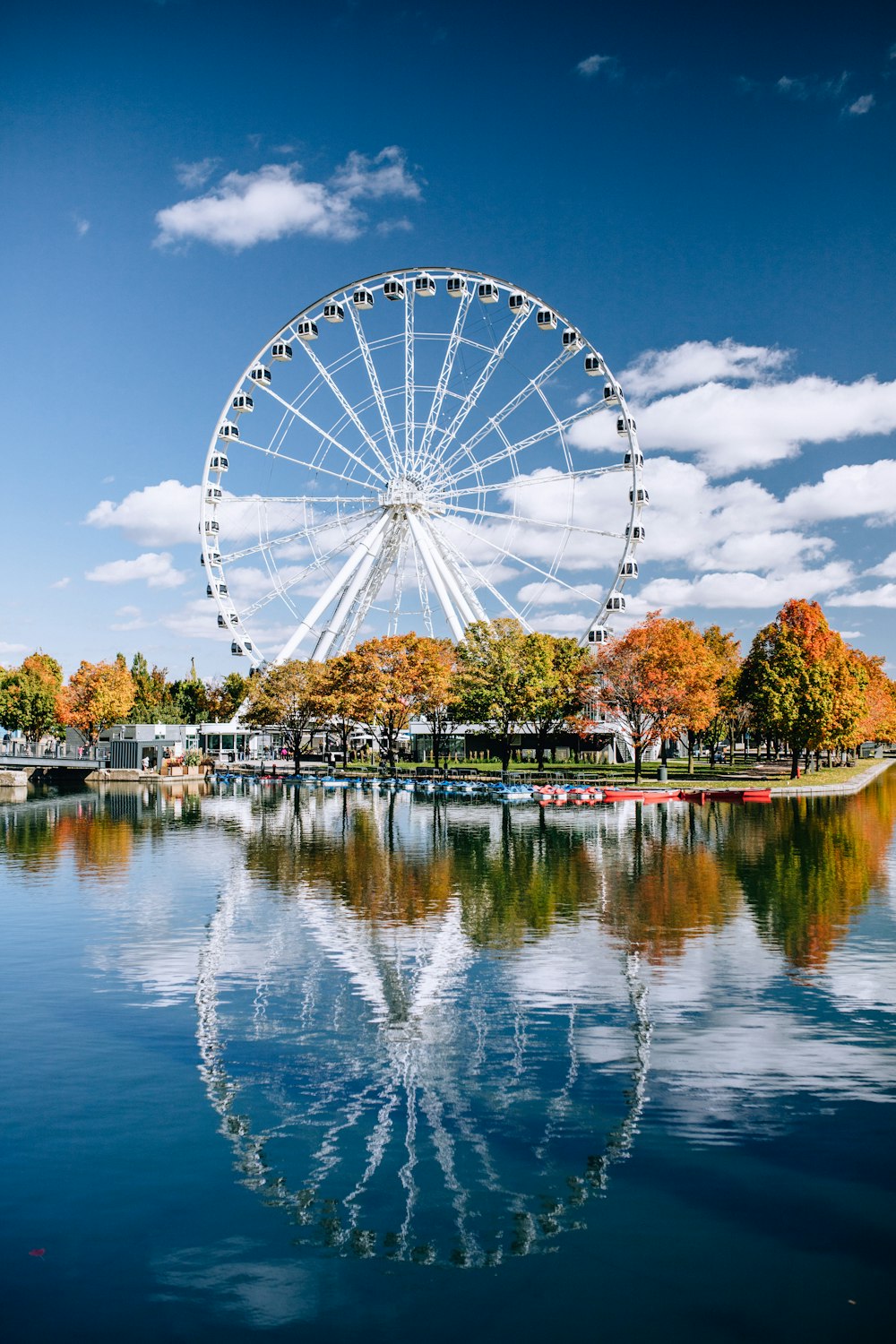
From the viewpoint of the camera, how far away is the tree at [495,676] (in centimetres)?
7869

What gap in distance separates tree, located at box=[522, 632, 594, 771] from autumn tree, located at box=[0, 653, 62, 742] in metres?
65.3

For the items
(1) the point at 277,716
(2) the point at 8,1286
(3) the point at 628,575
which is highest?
(3) the point at 628,575

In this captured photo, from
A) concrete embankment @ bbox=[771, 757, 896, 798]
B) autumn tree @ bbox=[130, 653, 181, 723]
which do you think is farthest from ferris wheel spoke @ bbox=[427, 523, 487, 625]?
autumn tree @ bbox=[130, 653, 181, 723]

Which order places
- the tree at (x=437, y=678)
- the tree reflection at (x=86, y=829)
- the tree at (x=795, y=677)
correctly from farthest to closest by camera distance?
the tree at (x=437, y=678), the tree at (x=795, y=677), the tree reflection at (x=86, y=829)

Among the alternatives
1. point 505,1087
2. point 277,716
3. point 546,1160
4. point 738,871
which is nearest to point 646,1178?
point 546,1160

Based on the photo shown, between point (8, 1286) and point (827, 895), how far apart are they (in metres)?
25.0

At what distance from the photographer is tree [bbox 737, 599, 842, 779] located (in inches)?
2992

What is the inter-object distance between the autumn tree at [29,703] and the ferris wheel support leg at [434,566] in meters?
63.6

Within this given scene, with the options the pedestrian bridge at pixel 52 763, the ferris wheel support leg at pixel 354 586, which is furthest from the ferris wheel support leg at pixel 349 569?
the pedestrian bridge at pixel 52 763

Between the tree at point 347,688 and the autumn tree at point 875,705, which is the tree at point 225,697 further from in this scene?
the autumn tree at point 875,705

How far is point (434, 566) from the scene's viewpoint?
76188 millimetres

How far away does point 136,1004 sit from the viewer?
1811 cm

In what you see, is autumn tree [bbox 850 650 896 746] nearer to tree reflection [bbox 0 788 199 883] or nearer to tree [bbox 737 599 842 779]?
tree [bbox 737 599 842 779]

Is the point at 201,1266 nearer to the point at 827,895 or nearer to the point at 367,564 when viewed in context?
the point at 827,895
